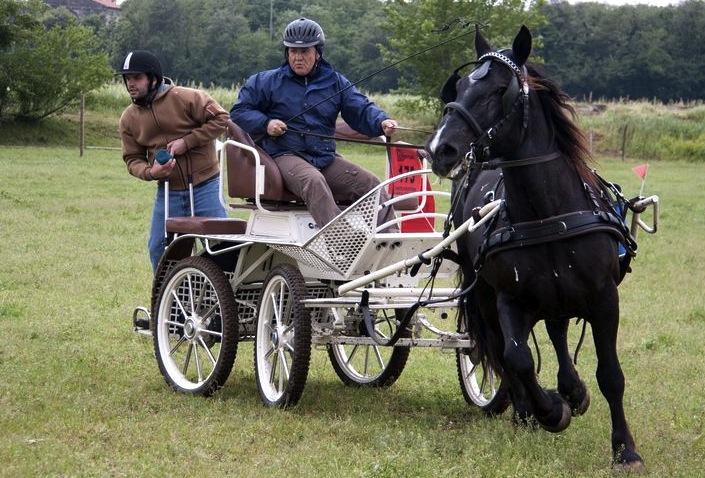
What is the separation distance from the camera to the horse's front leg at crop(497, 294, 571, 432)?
5.68 meters

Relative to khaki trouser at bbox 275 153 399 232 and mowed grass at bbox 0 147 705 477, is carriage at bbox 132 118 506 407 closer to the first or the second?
khaki trouser at bbox 275 153 399 232

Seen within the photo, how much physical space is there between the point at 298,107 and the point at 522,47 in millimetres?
2162

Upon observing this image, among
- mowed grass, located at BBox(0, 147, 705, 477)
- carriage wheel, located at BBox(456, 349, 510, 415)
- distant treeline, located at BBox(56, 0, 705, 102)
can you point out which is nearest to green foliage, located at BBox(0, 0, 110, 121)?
distant treeline, located at BBox(56, 0, 705, 102)

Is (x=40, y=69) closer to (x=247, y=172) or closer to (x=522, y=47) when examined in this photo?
(x=247, y=172)

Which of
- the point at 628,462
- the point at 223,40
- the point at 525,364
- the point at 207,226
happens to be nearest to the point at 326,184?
the point at 207,226

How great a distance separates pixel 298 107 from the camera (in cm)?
726

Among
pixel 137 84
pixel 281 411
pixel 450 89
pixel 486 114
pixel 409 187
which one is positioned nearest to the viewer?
pixel 486 114

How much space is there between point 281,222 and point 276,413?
1212mm

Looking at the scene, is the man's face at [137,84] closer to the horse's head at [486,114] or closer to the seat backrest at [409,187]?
the seat backrest at [409,187]

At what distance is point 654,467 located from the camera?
216 inches

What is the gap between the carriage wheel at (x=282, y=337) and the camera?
6656 millimetres

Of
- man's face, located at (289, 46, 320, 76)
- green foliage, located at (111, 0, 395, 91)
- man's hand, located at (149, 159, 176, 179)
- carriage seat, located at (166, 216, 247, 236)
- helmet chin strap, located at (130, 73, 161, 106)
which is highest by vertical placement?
green foliage, located at (111, 0, 395, 91)

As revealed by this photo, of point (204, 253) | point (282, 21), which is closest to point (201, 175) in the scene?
point (204, 253)

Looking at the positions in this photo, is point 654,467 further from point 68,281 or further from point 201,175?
point 68,281
